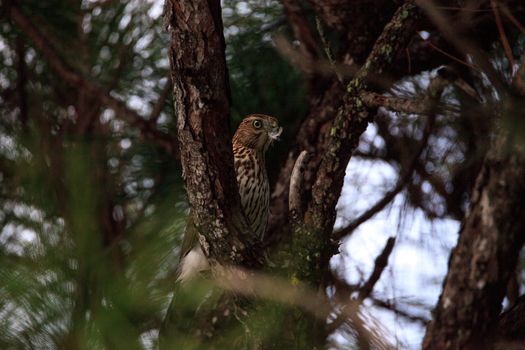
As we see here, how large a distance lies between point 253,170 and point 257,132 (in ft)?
0.54

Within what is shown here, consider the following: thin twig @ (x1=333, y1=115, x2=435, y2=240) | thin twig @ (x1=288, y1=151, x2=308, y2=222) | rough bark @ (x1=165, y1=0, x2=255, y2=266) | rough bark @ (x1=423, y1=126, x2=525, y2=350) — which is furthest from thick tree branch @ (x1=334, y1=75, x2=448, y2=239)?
rough bark @ (x1=423, y1=126, x2=525, y2=350)

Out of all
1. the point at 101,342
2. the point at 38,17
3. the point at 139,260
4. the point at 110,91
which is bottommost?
the point at 101,342

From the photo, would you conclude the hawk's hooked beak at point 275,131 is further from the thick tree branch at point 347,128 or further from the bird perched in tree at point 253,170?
the thick tree branch at point 347,128

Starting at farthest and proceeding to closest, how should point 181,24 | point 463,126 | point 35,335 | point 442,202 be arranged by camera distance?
1. point 442,202
2. point 463,126
3. point 181,24
4. point 35,335

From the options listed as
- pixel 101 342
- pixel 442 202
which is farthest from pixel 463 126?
pixel 101 342

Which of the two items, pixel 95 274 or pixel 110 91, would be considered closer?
pixel 95 274

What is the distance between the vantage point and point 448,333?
1.84 meters

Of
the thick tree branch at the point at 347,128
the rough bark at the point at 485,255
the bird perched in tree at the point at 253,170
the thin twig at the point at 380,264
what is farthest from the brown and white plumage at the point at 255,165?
the rough bark at the point at 485,255

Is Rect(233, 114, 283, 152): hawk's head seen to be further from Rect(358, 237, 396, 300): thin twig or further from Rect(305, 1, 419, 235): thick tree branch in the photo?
Rect(305, 1, 419, 235): thick tree branch

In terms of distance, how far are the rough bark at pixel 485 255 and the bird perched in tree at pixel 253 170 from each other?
Result: 1344mm

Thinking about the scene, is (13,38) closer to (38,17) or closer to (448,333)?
(38,17)

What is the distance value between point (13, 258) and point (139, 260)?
180 mm

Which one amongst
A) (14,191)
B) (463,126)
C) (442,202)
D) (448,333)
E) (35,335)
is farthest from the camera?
(442,202)

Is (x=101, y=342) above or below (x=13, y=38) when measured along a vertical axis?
below
